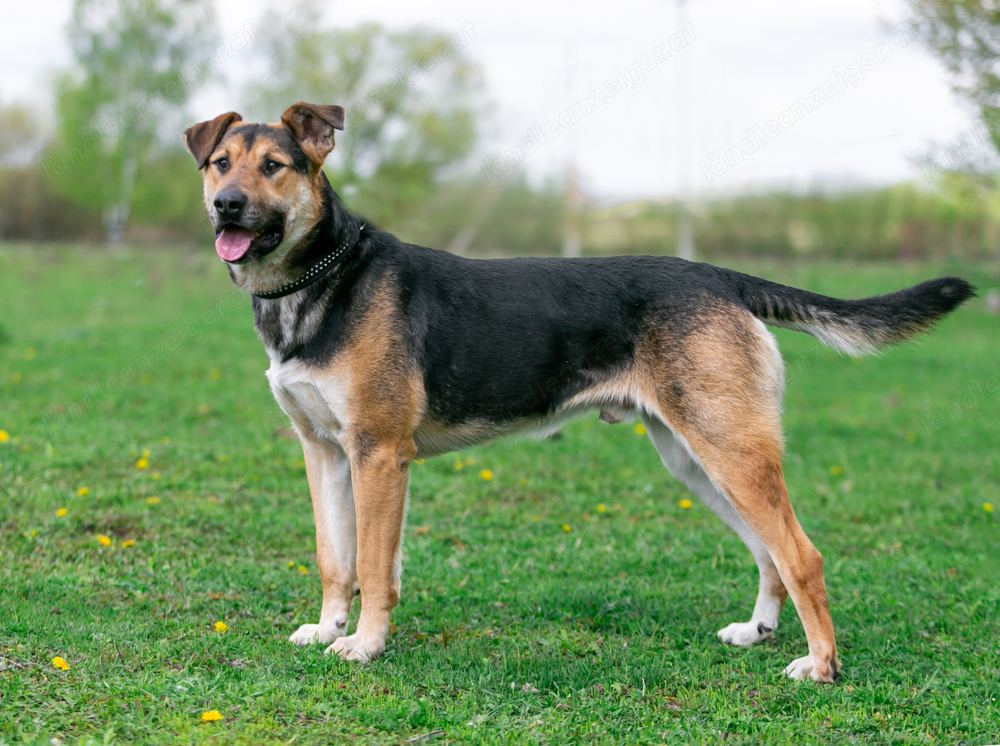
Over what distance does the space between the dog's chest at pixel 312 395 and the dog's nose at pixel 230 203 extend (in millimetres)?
773

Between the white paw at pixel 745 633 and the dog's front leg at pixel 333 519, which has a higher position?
the dog's front leg at pixel 333 519

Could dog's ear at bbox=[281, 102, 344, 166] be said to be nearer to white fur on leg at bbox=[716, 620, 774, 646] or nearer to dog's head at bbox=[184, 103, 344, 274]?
dog's head at bbox=[184, 103, 344, 274]

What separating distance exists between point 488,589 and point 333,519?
1167 mm

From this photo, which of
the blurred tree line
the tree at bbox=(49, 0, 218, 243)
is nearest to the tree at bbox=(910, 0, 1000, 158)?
the blurred tree line

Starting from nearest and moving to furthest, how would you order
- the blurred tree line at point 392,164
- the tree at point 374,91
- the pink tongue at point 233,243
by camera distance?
the pink tongue at point 233,243
the blurred tree line at point 392,164
the tree at point 374,91

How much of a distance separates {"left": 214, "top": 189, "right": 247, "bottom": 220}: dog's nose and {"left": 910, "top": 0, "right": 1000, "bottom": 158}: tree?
27.2ft

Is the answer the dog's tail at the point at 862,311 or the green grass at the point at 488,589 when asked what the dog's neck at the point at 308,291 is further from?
the dog's tail at the point at 862,311

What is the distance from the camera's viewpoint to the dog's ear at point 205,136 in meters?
4.23

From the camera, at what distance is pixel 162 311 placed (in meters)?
16.3

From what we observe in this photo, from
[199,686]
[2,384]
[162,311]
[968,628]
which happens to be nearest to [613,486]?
[968,628]

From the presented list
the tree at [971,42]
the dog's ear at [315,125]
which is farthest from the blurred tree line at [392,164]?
the dog's ear at [315,125]

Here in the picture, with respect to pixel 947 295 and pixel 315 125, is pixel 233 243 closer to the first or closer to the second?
pixel 315 125

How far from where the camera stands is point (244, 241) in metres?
3.97

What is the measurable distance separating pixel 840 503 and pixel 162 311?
13642 millimetres
